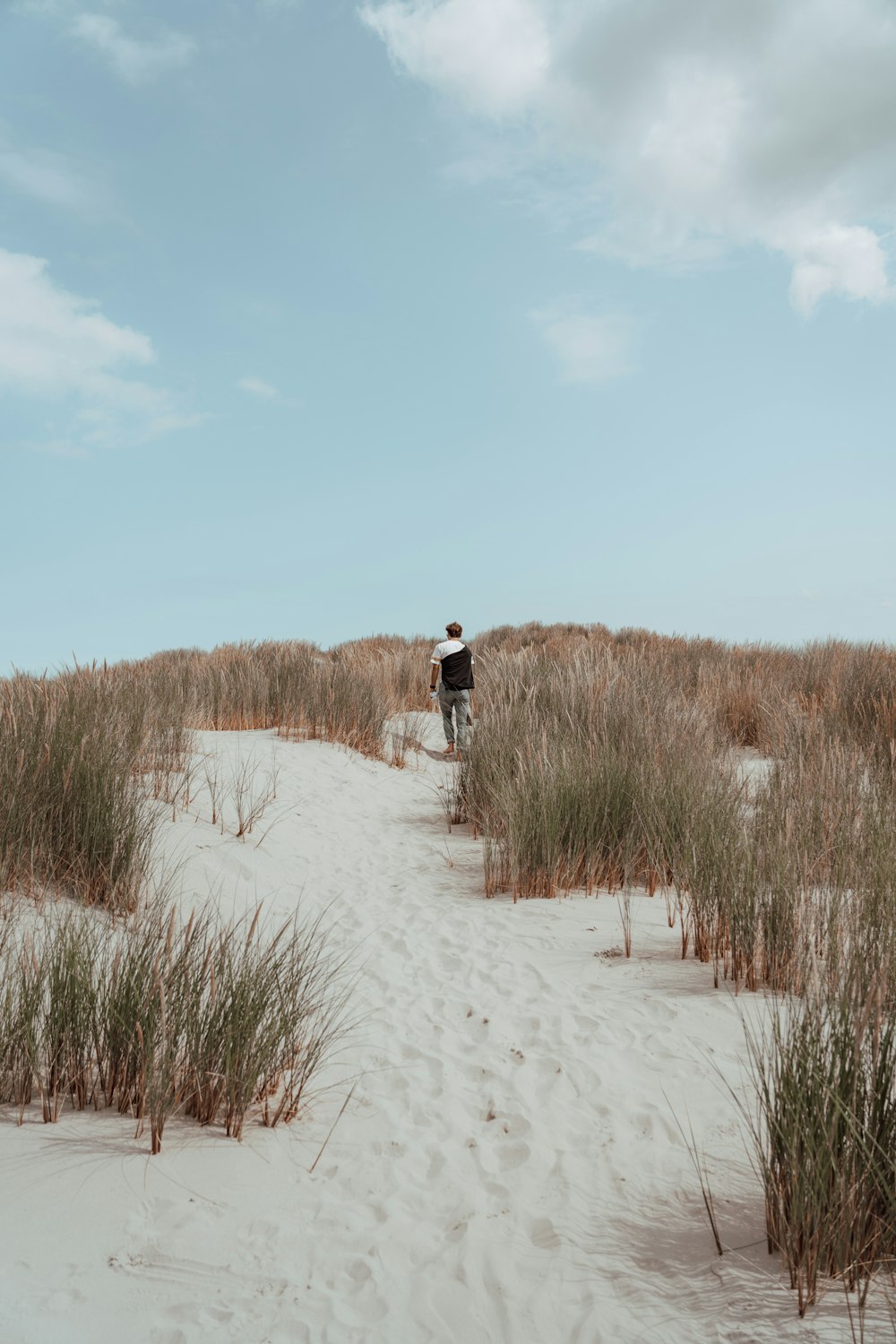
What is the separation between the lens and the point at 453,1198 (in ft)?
9.37

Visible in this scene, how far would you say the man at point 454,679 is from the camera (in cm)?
1169

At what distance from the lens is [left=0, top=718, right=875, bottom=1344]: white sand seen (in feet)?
7.48

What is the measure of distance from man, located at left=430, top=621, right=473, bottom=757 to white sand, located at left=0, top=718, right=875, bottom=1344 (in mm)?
7149

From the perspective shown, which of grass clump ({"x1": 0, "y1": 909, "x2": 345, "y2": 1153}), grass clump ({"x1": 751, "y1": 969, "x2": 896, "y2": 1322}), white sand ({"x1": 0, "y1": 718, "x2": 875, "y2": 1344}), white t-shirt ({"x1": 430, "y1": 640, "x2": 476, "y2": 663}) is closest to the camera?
grass clump ({"x1": 751, "y1": 969, "x2": 896, "y2": 1322})

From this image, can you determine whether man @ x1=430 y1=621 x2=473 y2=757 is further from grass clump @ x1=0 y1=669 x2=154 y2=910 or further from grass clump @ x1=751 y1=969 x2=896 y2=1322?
grass clump @ x1=751 y1=969 x2=896 y2=1322

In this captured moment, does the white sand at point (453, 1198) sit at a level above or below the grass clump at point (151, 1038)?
below

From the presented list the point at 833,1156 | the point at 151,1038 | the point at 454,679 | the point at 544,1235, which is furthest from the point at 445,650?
the point at 833,1156

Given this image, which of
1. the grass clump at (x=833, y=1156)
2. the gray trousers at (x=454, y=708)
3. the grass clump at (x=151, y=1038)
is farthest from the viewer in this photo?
the gray trousers at (x=454, y=708)

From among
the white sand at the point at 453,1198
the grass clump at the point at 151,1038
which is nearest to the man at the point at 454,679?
the white sand at the point at 453,1198

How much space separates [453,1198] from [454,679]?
902 centimetres

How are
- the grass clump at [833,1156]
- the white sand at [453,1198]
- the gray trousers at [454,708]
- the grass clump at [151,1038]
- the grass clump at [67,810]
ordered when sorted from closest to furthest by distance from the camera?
the grass clump at [833,1156]
the white sand at [453,1198]
the grass clump at [151,1038]
the grass clump at [67,810]
the gray trousers at [454,708]

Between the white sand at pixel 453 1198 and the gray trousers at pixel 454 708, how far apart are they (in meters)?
7.33

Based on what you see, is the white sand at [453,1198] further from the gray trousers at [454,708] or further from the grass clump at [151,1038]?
the gray trousers at [454,708]

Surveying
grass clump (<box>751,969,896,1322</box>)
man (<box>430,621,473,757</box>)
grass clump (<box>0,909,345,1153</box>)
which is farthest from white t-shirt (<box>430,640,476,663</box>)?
grass clump (<box>751,969,896,1322</box>)
